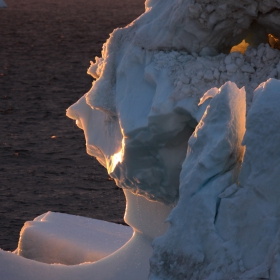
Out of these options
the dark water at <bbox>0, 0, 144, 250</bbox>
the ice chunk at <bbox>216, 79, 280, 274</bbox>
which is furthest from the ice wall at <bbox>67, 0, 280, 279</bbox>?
the dark water at <bbox>0, 0, 144, 250</bbox>

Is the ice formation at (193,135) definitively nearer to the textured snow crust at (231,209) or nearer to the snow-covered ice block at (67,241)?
the textured snow crust at (231,209)

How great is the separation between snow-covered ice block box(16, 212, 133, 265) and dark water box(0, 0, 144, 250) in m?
0.85

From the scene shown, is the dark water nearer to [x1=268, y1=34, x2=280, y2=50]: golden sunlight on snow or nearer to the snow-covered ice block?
the snow-covered ice block

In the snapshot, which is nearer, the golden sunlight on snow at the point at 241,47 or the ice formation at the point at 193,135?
the ice formation at the point at 193,135

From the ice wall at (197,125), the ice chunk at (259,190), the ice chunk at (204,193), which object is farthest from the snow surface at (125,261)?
the ice chunk at (259,190)

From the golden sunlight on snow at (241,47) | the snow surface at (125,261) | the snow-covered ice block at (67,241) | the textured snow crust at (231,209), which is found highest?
the golden sunlight on snow at (241,47)

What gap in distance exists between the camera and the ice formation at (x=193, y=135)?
2088 millimetres

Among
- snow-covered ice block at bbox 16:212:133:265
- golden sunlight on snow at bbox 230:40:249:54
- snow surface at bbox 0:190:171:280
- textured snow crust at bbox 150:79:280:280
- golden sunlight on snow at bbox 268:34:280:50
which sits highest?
golden sunlight on snow at bbox 268:34:280:50

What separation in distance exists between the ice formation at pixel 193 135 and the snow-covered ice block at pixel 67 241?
617mm

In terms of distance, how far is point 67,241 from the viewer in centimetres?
403

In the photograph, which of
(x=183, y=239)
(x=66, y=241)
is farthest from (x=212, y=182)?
(x=66, y=241)

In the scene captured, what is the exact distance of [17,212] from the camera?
5.50m

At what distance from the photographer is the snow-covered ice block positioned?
3.93m

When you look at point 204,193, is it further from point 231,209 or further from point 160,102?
point 160,102
